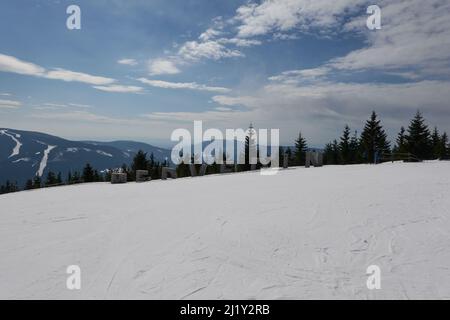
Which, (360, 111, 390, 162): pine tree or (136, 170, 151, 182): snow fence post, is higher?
(360, 111, 390, 162): pine tree

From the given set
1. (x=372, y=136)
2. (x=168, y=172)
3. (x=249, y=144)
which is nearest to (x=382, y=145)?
(x=372, y=136)

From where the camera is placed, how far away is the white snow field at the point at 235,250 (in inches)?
175

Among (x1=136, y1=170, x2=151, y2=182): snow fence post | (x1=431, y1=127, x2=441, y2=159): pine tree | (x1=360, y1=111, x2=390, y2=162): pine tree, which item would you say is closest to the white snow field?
(x1=136, y1=170, x2=151, y2=182): snow fence post

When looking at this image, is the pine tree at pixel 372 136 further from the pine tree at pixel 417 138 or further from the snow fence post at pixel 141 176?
the snow fence post at pixel 141 176

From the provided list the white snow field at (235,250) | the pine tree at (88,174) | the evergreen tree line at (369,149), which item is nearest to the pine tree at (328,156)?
the evergreen tree line at (369,149)

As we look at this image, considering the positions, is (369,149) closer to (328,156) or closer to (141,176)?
(328,156)

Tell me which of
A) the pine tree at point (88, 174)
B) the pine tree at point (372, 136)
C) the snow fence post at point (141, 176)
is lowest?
the pine tree at point (88, 174)

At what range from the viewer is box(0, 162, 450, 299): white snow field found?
14.6 feet

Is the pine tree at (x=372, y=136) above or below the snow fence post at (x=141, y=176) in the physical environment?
above

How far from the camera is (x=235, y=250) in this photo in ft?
19.5

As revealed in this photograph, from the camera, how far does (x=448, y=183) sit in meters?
13.9

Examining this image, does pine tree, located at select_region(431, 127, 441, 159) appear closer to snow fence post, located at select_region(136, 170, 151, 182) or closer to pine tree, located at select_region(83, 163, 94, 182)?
snow fence post, located at select_region(136, 170, 151, 182)
